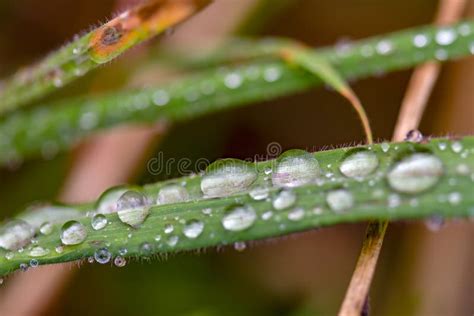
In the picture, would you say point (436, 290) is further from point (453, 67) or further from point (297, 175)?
point (297, 175)

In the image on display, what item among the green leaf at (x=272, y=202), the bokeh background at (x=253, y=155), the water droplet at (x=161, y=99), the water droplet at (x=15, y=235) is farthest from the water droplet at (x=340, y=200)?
the bokeh background at (x=253, y=155)

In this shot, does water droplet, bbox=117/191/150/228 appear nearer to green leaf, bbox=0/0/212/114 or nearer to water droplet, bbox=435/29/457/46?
green leaf, bbox=0/0/212/114

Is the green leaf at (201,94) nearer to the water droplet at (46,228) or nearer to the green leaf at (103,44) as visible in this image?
the green leaf at (103,44)

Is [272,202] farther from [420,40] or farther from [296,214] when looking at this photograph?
[420,40]

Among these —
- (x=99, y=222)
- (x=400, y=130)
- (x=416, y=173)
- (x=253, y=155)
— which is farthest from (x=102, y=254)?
(x=253, y=155)

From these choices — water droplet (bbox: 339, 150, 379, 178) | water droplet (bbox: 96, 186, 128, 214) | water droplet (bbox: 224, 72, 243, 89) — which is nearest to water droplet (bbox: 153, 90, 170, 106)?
water droplet (bbox: 224, 72, 243, 89)

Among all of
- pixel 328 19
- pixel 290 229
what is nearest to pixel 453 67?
pixel 328 19
